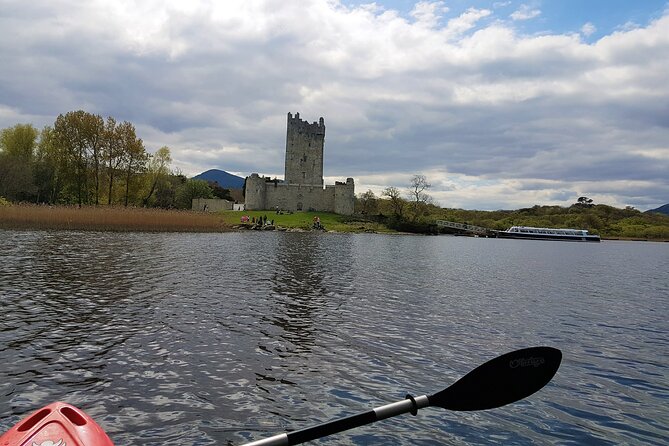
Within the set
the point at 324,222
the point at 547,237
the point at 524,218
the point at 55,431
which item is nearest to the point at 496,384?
the point at 55,431

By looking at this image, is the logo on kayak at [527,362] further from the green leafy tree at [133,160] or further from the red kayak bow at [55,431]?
the green leafy tree at [133,160]

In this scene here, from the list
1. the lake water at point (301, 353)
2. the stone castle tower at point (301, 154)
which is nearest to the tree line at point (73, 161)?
the stone castle tower at point (301, 154)

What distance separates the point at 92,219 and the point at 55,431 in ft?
142

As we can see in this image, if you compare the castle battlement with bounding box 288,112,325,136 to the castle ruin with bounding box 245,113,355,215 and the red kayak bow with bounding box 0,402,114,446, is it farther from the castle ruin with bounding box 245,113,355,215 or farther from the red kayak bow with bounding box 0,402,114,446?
the red kayak bow with bounding box 0,402,114,446

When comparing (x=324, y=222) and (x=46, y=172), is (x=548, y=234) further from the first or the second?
(x=46, y=172)

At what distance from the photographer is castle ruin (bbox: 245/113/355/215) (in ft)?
342

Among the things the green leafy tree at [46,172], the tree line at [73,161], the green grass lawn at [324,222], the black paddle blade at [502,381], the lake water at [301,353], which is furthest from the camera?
the green grass lawn at [324,222]

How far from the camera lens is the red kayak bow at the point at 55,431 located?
12.6ft

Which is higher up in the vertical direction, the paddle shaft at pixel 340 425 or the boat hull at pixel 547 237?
the boat hull at pixel 547 237

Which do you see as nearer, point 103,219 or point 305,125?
point 103,219

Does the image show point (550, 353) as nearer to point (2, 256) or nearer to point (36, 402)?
point (36, 402)

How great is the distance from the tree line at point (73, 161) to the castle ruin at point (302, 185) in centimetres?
3073

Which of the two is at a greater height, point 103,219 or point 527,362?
point 103,219

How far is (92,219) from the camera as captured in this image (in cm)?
4234
